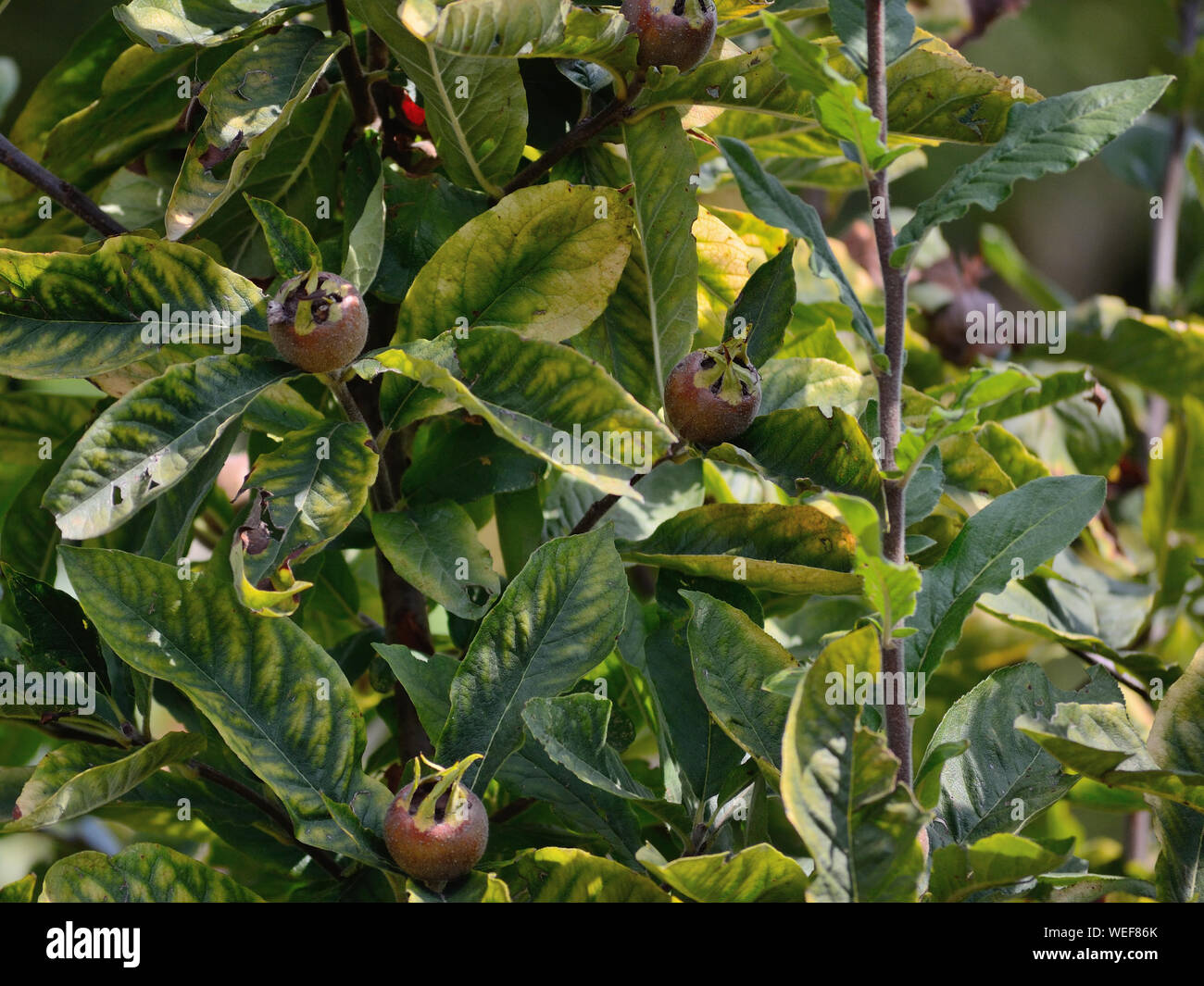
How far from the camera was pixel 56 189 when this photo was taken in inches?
32.3

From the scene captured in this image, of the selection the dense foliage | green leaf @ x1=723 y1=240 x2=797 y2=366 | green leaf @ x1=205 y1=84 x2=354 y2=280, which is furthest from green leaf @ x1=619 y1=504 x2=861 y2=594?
green leaf @ x1=205 y1=84 x2=354 y2=280

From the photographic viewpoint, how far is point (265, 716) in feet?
2.29

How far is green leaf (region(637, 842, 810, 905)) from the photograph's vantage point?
618 mm

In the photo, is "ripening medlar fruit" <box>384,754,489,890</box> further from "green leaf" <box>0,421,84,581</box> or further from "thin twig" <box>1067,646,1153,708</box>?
"thin twig" <box>1067,646,1153,708</box>

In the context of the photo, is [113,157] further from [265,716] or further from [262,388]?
[265,716]

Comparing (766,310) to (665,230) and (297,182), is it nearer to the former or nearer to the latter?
(665,230)

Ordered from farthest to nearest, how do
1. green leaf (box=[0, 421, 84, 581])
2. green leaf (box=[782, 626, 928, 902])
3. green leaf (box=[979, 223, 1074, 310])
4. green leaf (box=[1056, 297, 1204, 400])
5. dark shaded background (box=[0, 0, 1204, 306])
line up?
dark shaded background (box=[0, 0, 1204, 306]) < green leaf (box=[979, 223, 1074, 310]) < green leaf (box=[1056, 297, 1204, 400]) < green leaf (box=[0, 421, 84, 581]) < green leaf (box=[782, 626, 928, 902])

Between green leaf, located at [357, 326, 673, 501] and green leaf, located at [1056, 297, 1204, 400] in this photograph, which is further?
green leaf, located at [1056, 297, 1204, 400]

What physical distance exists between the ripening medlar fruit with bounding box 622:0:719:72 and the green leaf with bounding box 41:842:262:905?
562 millimetres

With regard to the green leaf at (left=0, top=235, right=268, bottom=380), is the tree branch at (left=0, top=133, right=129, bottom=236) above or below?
above

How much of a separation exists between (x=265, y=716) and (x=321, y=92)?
0.46m

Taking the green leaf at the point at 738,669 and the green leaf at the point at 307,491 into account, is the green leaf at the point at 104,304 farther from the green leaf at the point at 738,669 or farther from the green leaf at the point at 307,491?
the green leaf at the point at 738,669

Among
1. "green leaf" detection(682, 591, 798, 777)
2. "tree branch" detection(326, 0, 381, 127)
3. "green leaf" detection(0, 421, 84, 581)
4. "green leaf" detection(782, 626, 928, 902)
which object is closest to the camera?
"green leaf" detection(782, 626, 928, 902)
